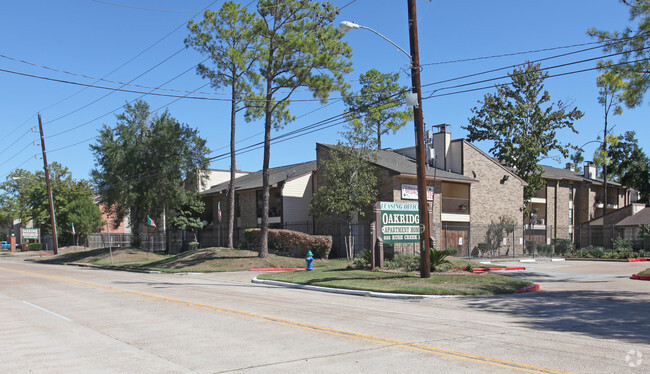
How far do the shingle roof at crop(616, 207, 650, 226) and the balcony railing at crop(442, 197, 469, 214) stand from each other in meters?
14.1

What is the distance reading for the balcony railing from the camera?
38975 mm

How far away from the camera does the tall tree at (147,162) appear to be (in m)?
42.9

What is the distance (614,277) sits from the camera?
21.3 metres

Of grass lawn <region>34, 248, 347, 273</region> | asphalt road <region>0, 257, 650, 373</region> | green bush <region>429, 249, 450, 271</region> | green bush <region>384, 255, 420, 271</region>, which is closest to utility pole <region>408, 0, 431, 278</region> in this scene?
green bush <region>429, 249, 450, 271</region>

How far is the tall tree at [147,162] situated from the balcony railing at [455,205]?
66.1ft

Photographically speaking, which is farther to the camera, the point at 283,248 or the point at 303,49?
the point at 283,248

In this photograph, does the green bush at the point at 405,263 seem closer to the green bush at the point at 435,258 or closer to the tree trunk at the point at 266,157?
the green bush at the point at 435,258

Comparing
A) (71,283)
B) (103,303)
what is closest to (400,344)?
(103,303)

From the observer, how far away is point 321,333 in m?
9.11

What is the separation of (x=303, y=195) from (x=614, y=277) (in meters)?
24.2

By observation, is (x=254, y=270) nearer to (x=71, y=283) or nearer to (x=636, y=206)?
(x=71, y=283)

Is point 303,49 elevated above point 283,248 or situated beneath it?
elevated above

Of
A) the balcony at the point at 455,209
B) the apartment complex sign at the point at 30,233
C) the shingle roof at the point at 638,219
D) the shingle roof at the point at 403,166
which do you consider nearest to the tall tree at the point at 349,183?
the shingle roof at the point at 403,166

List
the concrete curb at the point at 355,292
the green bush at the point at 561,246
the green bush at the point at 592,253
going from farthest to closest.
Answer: the green bush at the point at 561,246, the green bush at the point at 592,253, the concrete curb at the point at 355,292
